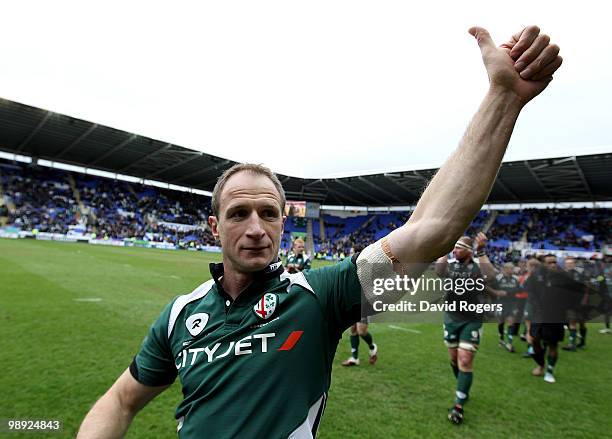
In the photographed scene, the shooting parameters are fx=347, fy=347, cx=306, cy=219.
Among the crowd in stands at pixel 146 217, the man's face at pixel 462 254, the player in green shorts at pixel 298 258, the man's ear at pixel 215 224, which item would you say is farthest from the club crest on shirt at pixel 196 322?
the crowd in stands at pixel 146 217

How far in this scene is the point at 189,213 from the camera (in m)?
49.0

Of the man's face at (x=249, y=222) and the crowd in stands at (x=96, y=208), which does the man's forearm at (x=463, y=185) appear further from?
the crowd in stands at (x=96, y=208)

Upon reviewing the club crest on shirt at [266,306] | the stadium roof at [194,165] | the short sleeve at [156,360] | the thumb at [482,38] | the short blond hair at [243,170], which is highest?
the stadium roof at [194,165]

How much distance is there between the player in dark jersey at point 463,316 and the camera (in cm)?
457

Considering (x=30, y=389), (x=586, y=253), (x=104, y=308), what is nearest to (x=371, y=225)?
(x=586, y=253)

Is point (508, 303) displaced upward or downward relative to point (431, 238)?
downward

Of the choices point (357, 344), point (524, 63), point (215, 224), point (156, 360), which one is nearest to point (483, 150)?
point (524, 63)

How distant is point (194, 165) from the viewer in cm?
3969

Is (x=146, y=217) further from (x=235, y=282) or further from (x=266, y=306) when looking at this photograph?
(x=266, y=306)

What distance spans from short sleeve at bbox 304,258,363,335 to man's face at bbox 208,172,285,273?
0.93 ft

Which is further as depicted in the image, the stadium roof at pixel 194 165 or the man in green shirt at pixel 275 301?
the stadium roof at pixel 194 165

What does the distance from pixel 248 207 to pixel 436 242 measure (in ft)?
2.81

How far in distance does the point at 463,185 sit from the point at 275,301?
2.93ft

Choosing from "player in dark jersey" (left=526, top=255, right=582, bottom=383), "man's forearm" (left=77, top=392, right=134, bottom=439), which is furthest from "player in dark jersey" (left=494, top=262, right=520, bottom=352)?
"man's forearm" (left=77, top=392, right=134, bottom=439)
